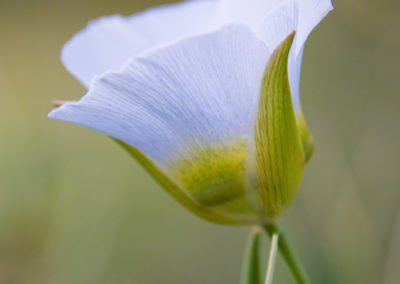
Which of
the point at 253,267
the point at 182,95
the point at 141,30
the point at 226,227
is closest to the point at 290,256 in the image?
the point at 253,267

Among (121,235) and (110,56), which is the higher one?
(110,56)

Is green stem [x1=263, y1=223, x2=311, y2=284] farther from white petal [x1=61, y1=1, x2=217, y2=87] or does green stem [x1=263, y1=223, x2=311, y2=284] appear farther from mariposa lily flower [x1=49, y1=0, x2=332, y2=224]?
white petal [x1=61, y1=1, x2=217, y2=87]

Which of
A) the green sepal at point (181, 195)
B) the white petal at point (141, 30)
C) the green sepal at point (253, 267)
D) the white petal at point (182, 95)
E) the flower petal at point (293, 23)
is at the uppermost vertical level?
the white petal at point (141, 30)

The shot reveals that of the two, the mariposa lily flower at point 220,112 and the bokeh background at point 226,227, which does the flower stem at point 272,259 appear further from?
the bokeh background at point 226,227

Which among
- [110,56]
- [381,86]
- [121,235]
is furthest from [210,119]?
[121,235]

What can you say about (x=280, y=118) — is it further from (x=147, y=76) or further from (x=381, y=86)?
(x=381, y=86)

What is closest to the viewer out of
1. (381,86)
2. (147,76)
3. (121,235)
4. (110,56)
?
(147,76)

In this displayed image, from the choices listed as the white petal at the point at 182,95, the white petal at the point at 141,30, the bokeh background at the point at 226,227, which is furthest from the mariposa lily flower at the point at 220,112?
the bokeh background at the point at 226,227
